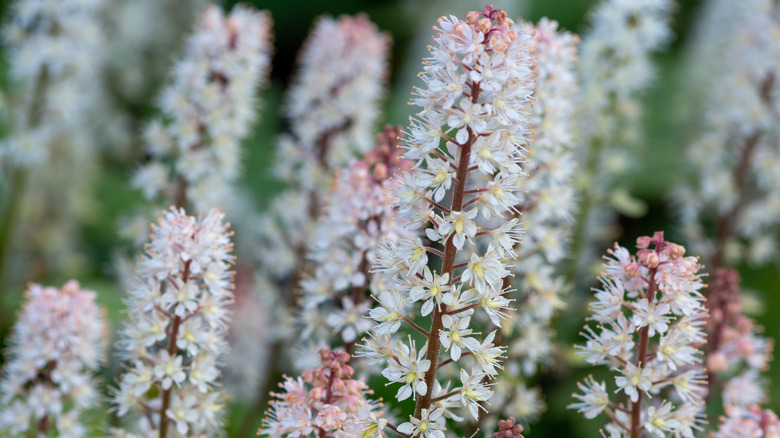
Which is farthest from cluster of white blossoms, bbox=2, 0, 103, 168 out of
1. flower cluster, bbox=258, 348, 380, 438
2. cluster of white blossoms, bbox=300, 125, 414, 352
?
flower cluster, bbox=258, 348, 380, 438

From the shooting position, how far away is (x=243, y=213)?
4.82 meters

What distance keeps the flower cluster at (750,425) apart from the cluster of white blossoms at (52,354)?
183cm

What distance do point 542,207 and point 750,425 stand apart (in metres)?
0.94

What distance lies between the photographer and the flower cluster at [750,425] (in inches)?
84.6

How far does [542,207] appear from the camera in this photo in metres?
2.74

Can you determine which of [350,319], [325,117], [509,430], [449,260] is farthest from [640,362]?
[325,117]

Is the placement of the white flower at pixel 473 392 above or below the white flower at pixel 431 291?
below

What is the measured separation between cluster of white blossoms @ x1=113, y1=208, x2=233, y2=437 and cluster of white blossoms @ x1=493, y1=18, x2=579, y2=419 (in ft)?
3.18

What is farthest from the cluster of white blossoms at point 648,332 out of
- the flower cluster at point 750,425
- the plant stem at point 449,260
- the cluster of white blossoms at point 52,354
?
the cluster of white blossoms at point 52,354

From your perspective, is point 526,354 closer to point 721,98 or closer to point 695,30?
point 721,98

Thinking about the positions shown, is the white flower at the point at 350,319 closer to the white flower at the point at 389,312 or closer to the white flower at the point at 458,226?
the white flower at the point at 389,312

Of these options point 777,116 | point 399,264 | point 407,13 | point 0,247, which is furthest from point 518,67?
point 407,13

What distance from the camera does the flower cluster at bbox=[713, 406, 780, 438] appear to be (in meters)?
2.15

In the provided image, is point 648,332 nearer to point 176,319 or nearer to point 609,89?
point 176,319
